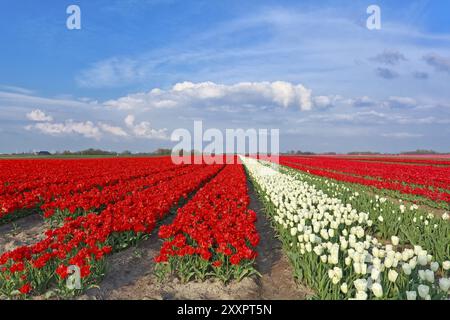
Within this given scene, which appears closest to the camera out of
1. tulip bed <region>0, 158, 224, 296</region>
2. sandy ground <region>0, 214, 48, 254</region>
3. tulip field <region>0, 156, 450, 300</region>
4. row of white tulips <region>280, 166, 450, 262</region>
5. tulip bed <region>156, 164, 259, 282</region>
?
tulip field <region>0, 156, 450, 300</region>

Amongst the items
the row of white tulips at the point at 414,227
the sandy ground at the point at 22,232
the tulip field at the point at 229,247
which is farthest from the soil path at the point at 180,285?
the sandy ground at the point at 22,232

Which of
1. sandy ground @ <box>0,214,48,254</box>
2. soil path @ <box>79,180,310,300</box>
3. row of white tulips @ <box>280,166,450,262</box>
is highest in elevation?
row of white tulips @ <box>280,166,450,262</box>

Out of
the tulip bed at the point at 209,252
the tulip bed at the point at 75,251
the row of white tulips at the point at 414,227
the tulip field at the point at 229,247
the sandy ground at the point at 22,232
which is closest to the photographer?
the tulip field at the point at 229,247

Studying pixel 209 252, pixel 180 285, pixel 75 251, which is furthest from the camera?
pixel 75 251

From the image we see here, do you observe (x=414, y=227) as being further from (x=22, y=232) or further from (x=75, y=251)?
(x=22, y=232)

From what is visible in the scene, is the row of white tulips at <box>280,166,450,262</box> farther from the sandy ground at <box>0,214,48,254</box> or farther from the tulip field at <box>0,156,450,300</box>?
the sandy ground at <box>0,214,48,254</box>

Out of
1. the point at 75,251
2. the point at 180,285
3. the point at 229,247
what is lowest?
the point at 180,285

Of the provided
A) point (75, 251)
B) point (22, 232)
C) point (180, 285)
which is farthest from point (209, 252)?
point (22, 232)

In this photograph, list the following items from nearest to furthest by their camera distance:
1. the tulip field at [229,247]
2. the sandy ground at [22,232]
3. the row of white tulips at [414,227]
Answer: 1. the tulip field at [229,247]
2. the row of white tulips at [414,227]
3. the sandy ground at [22,232]

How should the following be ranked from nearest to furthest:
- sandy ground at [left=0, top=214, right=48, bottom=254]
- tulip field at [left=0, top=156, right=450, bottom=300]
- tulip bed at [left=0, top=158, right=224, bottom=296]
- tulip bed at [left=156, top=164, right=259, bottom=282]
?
tulip field at [left=0, top=156, right=450, bottom=300]
tulip bed at [left=0, top=158, right=224, bottom=296]
tulip bed at [left=156, top=164, right=259, bottom=282]
sandy ground at [left=0, top=214, right=48, bottom=254]

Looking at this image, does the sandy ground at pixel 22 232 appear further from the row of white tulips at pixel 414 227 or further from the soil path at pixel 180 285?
the row of white tulips at pixel 414 227

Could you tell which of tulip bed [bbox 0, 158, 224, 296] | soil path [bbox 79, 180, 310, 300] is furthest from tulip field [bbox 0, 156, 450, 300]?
soil path [bbox 79, 180, 310, 300]
